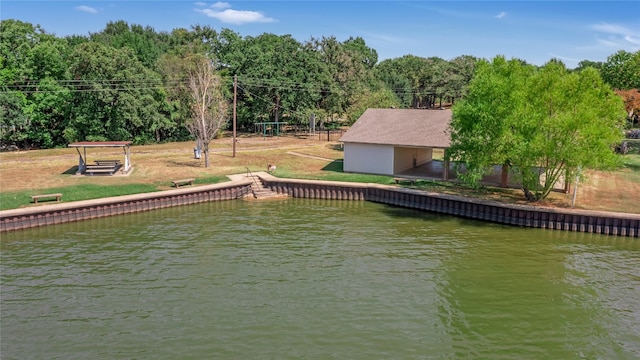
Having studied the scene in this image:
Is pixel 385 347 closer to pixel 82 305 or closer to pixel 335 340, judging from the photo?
pixel 335 340

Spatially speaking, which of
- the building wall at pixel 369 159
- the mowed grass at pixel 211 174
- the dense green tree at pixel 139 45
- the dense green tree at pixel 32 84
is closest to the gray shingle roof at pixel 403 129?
the building wall at pixel 369 159

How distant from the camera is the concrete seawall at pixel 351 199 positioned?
88.1ft

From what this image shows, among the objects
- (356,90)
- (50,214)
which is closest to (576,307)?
(50,214)

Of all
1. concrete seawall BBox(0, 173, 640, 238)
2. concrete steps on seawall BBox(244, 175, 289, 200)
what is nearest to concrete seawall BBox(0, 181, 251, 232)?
concrete seawall BBox(0, 173, 640, 238)

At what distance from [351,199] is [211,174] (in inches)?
464

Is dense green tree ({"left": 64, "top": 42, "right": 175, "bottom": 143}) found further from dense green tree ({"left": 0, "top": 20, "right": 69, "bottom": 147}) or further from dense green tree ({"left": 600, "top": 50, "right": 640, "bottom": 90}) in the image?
dense green tree ({"left": 600, "top": 50, "right": 640, "bottom": 90})

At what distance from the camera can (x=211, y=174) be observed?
38.5m

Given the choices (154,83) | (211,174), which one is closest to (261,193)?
(211,174)

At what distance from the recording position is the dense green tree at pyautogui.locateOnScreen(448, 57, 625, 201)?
26.8 metres

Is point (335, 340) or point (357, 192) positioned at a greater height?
point (357, 192)

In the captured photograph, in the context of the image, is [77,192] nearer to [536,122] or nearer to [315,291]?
[315,291]

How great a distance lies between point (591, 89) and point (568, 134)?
3.27m

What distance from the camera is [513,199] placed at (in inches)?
1217

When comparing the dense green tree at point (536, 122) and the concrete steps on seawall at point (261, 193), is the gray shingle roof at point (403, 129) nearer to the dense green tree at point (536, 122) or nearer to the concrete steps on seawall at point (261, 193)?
the dense green tree at point (536, 122)
